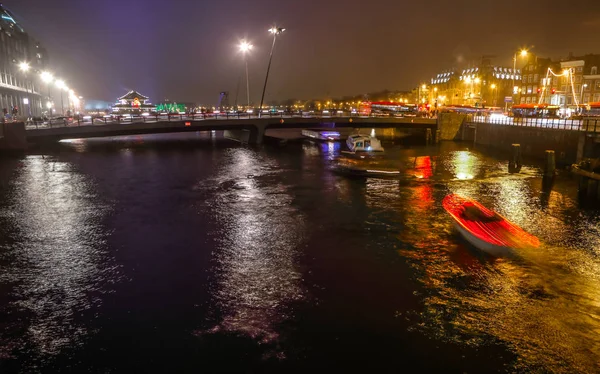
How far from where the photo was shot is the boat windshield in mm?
23359

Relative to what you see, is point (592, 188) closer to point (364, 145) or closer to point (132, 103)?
point (364, 145)

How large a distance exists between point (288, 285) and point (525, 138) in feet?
179

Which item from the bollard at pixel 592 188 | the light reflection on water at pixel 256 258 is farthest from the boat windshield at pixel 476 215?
the bollard at pixel 592 188

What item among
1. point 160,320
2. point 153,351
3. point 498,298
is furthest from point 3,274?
point 498,298

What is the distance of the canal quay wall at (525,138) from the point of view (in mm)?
44128

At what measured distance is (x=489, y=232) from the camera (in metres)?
21.9

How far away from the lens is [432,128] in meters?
87.1

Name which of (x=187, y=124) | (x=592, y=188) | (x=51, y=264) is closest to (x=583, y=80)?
(x=592, y=188)

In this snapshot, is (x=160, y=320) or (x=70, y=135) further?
(x=70, y=135)

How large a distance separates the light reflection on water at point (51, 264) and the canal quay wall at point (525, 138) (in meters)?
47.7

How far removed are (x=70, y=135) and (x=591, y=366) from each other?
71624mm

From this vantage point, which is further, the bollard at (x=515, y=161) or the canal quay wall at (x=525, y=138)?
Result: the bollard at (x=515, y=161)

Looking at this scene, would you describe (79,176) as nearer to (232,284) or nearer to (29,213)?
(29,213)

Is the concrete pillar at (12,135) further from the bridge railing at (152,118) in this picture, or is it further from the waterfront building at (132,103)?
the waterfront building at (132,103)
